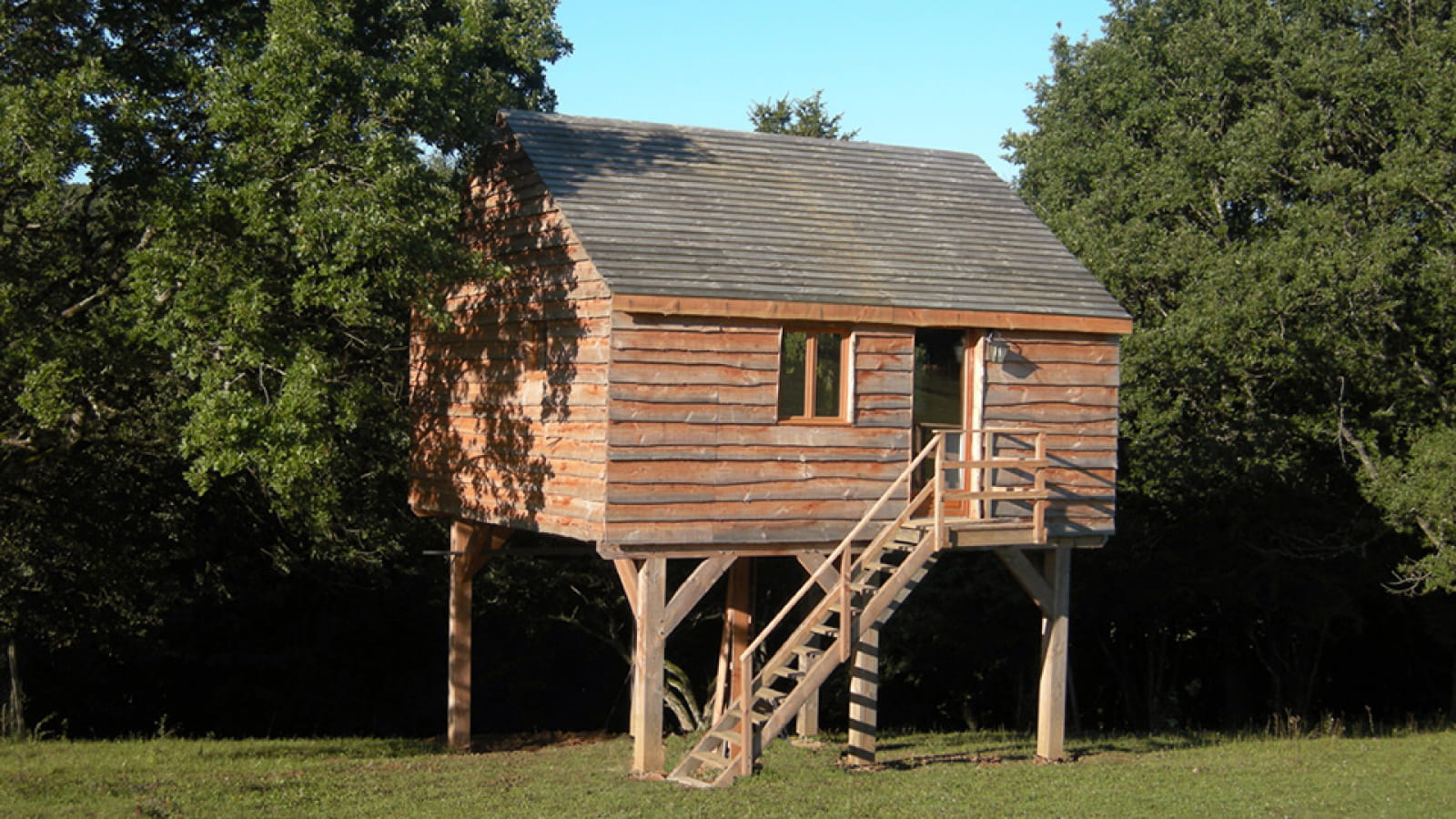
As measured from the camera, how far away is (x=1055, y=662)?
60.4 feet

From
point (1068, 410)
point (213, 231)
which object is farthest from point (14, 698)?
point (1068, 410)

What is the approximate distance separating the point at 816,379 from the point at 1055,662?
5.30 metres

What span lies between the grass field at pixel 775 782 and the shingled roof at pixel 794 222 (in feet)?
17.7

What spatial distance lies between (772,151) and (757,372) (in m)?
4.68

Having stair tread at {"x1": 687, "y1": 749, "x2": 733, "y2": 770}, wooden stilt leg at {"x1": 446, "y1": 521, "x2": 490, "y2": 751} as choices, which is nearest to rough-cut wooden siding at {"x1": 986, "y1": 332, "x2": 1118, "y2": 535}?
stair tread at {"x1": 687, "y1": 749, "x2": 733, "y2": 770}

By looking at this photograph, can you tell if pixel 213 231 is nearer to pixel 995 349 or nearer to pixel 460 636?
pixel 460 636

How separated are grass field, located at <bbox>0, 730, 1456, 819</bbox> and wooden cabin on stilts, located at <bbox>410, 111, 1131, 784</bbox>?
1.00 m

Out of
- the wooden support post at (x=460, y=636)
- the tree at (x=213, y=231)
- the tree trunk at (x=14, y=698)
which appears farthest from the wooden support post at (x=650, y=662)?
the tree trunk at (x=14, y=698)

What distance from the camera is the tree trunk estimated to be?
74.1 ft

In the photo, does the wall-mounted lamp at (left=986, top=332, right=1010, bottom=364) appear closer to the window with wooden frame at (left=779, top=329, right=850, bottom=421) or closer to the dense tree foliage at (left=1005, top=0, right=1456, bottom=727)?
the window with wooden frame at (left=779, top=329, right=850, bottom=421)

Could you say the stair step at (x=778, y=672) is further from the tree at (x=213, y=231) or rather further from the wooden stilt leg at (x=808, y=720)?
the tree at (x=213, y=231)

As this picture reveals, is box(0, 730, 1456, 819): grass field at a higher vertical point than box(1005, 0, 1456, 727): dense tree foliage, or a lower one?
lower

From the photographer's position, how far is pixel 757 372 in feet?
52.1

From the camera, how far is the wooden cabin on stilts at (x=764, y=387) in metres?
15.6
